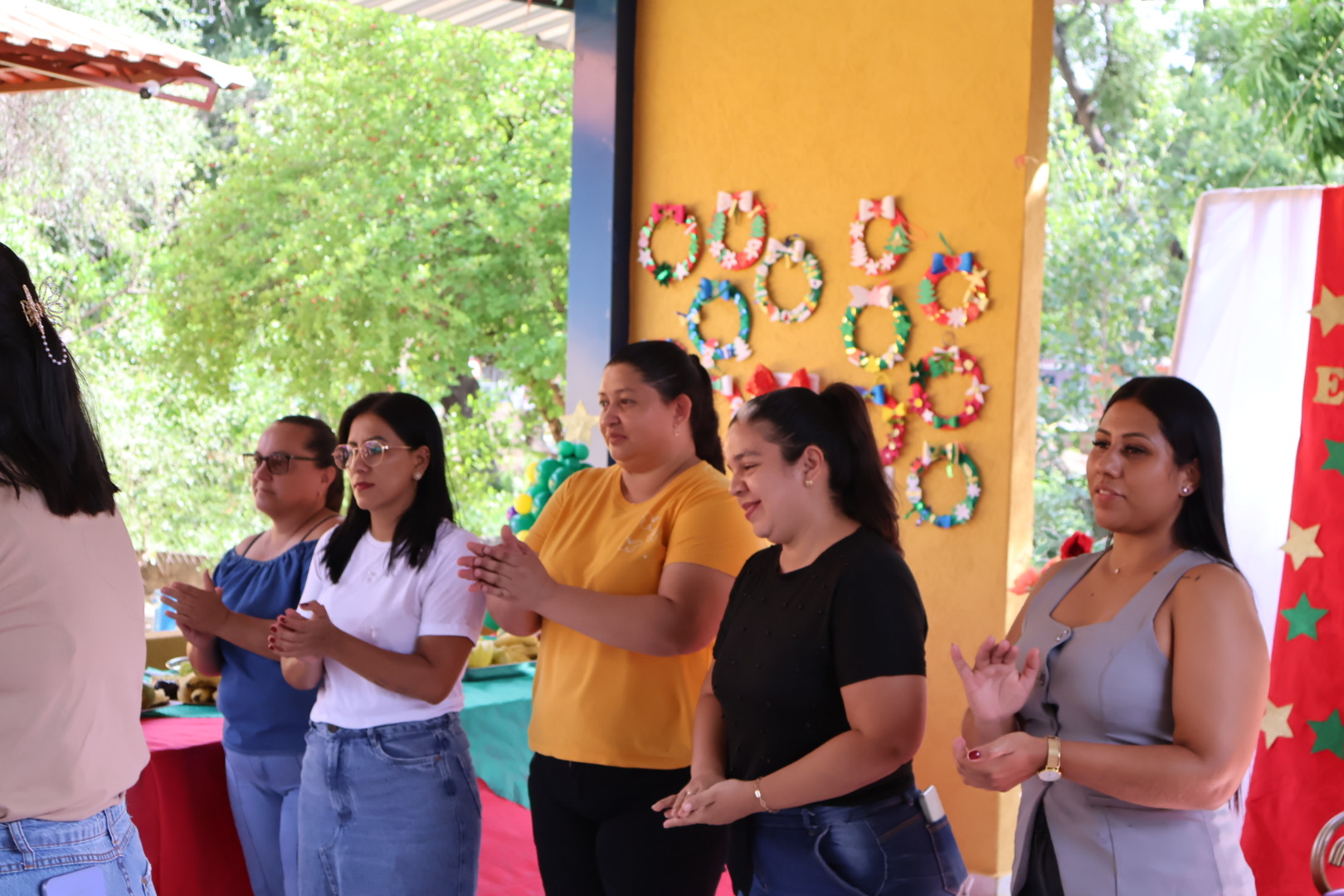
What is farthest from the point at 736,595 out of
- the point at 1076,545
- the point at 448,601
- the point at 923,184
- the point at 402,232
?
the point at 402,232

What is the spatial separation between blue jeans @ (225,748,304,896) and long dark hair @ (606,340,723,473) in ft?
3.25

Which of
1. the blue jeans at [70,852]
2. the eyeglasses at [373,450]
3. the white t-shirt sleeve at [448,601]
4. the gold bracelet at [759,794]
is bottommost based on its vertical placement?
the gold bracelet at [759,794]

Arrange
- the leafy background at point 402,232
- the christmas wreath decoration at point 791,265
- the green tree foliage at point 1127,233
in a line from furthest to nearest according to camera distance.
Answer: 1. the leafy background at point 402,232
2. the green tree foliage at point 1127,233
3. the christmas wreath decoration at point 791,265

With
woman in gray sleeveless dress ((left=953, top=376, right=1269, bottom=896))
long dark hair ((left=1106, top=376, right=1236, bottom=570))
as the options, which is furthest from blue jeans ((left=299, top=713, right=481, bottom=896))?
long dark hair ((left=1106, top=376, right=1236, bottom=570))

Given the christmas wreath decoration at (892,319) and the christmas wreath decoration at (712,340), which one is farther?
the christmas wreath decoration at (712,340)

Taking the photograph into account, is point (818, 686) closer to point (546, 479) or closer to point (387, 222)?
point (546, 479)

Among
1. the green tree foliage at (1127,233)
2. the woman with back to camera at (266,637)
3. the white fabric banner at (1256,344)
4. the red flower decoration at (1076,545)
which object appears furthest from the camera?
the green tree foliage at (1127,233)

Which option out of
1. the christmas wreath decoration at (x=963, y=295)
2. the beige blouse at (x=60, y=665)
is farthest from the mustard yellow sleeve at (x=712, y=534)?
the christmas wreath decoration at (x=963, y=295)

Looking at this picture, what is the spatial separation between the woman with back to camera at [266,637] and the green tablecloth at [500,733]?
960 mm

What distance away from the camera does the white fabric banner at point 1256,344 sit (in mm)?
2727

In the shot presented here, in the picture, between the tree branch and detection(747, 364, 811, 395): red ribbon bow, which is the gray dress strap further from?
the tree branch

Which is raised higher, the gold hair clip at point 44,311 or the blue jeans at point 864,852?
the gold hair clip at point 44,311

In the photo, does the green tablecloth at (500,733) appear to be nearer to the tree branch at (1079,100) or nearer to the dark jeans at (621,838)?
the dark jeans at (621,838)

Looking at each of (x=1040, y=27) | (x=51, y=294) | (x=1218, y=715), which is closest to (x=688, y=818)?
(x=1218, y=715)
